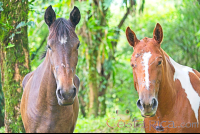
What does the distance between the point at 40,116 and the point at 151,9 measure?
13.7 metres

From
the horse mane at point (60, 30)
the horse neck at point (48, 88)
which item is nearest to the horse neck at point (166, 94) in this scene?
the horse mane at point (60, 30)

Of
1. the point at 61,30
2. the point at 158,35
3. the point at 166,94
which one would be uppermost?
the point at 61,30

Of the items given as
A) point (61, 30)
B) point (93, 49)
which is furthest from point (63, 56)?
point (93, 49)

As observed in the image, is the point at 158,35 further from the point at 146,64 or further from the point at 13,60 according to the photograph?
the point at 13,60

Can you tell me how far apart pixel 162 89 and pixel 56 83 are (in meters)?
1.38

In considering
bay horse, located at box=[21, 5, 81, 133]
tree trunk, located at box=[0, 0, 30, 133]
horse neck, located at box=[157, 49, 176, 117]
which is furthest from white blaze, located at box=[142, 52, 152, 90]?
tree trunk, located at box=[0, 0, 30, 133]

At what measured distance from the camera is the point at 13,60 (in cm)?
472

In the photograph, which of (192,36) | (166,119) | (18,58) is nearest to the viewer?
(166,119)

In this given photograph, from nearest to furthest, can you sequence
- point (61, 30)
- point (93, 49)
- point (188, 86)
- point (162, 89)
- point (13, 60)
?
point (61, 30) → point (162, 89) → point (188, 86) → point (13, 60) → point (93, 49)

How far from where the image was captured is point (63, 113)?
127 inches

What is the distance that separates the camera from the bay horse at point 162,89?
2707 millimetres

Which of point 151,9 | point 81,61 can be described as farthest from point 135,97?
point 151,9

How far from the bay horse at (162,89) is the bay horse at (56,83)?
2.58 feet

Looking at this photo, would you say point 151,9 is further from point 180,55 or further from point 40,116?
point 40,116
